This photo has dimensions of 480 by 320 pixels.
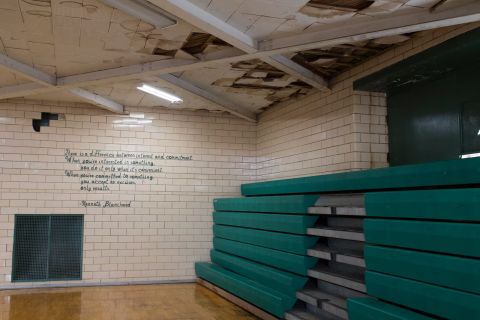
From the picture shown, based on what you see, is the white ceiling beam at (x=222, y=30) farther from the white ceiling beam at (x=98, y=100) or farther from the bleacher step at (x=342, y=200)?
the white ceiling beam at (x=98, y=100)

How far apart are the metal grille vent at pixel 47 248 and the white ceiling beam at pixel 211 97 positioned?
3.31 meters

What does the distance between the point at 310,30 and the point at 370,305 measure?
9.64 ft

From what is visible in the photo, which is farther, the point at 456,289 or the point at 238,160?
the point at 238,160

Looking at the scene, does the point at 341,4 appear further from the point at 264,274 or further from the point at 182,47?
the point at 264,274

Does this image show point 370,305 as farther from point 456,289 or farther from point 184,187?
point 184,187

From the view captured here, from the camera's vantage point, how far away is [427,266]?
3.70 meters

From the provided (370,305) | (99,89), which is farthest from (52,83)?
(370,305)

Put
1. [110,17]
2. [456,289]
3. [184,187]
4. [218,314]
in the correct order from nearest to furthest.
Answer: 1. [456,289]
2. [110,17]
3. [218,314]
4. [184,187]

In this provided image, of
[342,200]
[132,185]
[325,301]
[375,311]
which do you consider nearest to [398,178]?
[375,311]

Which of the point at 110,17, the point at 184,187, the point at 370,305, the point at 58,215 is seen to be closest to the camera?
the point at 370,305

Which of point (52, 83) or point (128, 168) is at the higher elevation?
point (52, 83)

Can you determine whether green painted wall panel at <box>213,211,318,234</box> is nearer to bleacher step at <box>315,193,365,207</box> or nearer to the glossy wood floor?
bleacher step at <box>315,193,365,207</box>

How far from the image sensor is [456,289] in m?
3.42

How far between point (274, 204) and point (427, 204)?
299 centimetres
